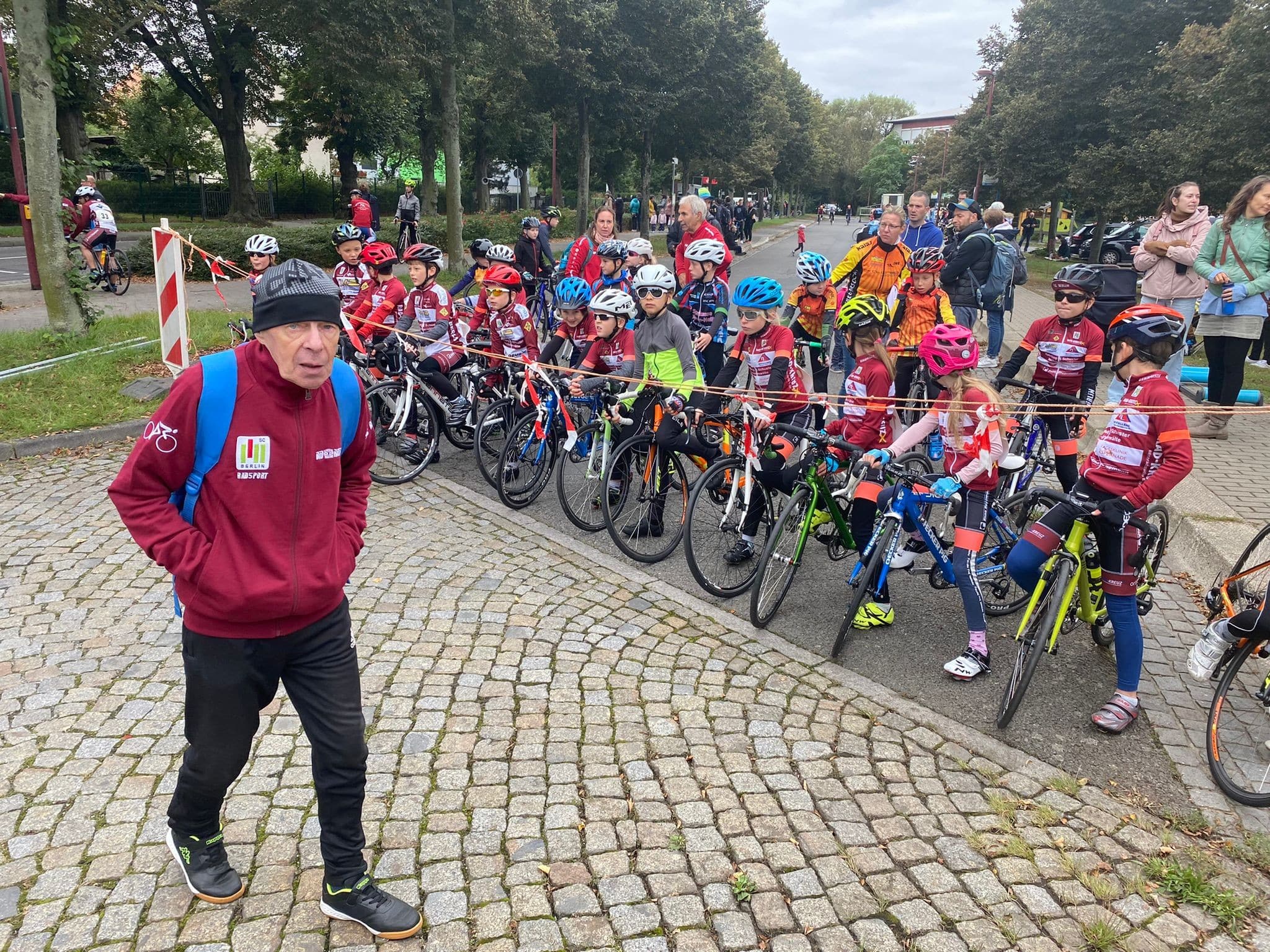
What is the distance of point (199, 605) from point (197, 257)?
66.7 feet

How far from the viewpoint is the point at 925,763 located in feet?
12.9

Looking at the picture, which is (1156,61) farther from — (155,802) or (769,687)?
(155,802)

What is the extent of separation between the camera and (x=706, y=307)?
8.25 metres

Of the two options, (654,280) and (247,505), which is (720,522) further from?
(247,505)

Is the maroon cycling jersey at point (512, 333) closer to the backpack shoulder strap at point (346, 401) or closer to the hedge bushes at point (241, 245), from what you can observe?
the backpack shoulder strap at point (346, 401)

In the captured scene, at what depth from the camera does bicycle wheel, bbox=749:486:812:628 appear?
5.12 metres

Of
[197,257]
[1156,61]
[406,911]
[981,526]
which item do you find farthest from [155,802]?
[1156,61]

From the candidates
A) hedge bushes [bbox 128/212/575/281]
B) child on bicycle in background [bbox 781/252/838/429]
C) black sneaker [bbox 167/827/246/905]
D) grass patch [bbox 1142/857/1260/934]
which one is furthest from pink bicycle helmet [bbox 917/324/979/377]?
hedge bushes [bbox 128/212/575/281]

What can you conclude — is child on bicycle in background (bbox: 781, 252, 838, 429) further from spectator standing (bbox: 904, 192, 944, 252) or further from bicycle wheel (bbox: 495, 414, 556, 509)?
spectator standing (bbox: 904, 192, 944, 252)

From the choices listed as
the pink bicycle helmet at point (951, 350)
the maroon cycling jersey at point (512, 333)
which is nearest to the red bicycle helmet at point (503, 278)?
the maroon cycling jersey at point (512, 333)

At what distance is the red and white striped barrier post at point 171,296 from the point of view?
761 cm

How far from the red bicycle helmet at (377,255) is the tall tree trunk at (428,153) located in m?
28.7

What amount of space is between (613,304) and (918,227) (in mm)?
6628

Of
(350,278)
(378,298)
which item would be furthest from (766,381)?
(350,278)
